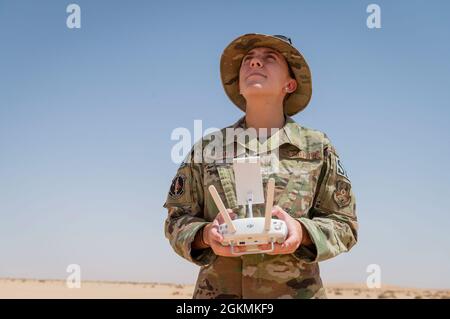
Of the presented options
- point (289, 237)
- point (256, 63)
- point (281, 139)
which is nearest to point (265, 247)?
point (289, 237)

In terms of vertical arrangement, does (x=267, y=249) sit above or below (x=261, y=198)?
below

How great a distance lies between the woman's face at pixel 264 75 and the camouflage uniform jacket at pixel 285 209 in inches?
13.1

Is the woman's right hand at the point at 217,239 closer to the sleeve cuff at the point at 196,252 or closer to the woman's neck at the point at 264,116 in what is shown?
the sleeve cuff at the point at 196,252

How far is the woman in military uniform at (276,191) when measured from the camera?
4.93 metres

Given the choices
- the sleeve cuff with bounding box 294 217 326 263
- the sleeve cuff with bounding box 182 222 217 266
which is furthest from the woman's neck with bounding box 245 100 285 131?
the sleeve cuff with bounding box 182 222 217 266

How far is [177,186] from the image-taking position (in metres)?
5.56

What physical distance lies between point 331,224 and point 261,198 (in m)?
0.77

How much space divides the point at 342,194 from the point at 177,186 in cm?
145

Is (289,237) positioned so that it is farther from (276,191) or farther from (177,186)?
(177,186)
